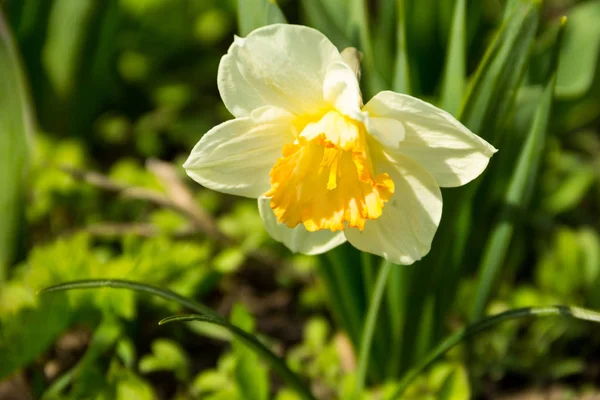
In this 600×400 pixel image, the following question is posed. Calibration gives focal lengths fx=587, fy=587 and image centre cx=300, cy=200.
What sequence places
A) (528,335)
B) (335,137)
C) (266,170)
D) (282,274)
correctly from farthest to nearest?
1. (282,274)
2. (528,335)
3. (266,170)
4. (335,137)

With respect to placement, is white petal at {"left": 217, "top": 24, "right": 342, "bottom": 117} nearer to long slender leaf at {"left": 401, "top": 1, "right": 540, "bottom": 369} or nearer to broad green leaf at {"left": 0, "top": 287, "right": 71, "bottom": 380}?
long slender leaf at {"left": 401, "top": 1, "right": 540, "bottom": 369}

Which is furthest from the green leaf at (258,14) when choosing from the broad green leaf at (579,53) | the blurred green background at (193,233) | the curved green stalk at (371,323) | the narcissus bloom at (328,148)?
the broad green leaf at (579,53)

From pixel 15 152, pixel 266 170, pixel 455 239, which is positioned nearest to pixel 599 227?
pixel 455 239

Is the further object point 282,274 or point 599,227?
point 599,227

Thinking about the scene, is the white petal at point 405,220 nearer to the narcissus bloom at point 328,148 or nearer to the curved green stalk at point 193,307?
the narcissus bloom at point 328,148

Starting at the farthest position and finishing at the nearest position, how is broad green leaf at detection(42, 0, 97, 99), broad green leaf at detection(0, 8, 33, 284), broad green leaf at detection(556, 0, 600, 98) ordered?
broad green leaf at detection(42, 0, 97, 99), broad green leaf at detection(556, 0, 600, 98), broad green leaf at detection(0, 8, 33, 284)

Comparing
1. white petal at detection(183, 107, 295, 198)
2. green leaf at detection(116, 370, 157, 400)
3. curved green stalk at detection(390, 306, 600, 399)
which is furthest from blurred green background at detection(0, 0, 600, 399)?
white petal at detection(183, 107, 295, 198)

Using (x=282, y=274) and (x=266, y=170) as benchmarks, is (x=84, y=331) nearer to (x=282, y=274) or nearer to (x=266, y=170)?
(x=282, y=274)

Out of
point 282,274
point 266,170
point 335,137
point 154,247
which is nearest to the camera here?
point 335,137

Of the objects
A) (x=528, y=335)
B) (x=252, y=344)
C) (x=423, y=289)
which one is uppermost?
(x=252, y=344)
